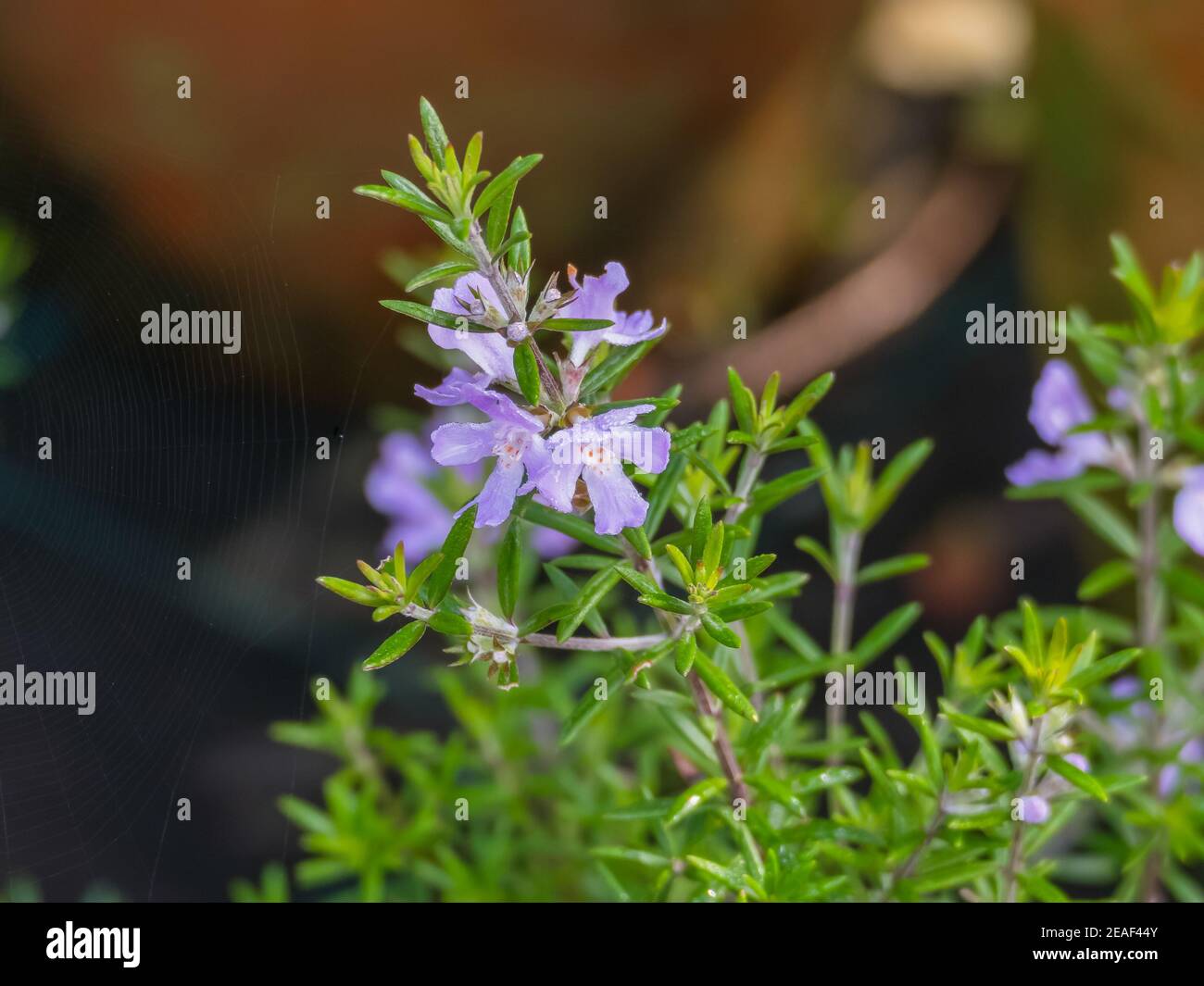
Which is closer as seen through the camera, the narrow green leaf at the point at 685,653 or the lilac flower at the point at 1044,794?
the narrow green leaf at the point at 685,653

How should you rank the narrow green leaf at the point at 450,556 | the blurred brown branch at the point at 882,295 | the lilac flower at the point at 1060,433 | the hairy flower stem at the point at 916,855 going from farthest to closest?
the blurred brown branch at the point at 882,295
the lilac flower at the point at 1060,433
the hairy flower stem at the point at 916,855
the narrow green leaf at the point at 450,556

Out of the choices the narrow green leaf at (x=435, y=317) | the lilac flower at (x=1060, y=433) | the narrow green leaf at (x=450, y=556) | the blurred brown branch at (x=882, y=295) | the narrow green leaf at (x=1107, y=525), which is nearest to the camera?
the narrow green leaf at (x=435, y=317)

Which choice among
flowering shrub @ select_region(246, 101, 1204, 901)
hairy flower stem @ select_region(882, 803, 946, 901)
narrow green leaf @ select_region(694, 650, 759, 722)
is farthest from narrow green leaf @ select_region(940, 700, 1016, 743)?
narrow green leaf @ select_region(694, 650, 759, 722)

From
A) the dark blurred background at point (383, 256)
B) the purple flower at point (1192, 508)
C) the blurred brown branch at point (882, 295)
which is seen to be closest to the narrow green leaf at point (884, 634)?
the purple flower at point (1192, 508)

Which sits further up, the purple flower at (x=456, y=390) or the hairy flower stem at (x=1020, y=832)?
the purple flower at (x=456, y=390)

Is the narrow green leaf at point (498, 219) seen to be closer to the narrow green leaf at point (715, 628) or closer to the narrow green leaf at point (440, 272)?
the narrow green leaf at point (440, 272)

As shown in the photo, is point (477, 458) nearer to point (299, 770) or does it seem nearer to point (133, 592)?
point (133, 592)

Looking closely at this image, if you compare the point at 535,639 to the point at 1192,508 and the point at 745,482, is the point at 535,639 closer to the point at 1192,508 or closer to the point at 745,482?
the point at 745,482

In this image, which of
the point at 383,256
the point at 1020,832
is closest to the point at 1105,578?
the point at 1020,832
